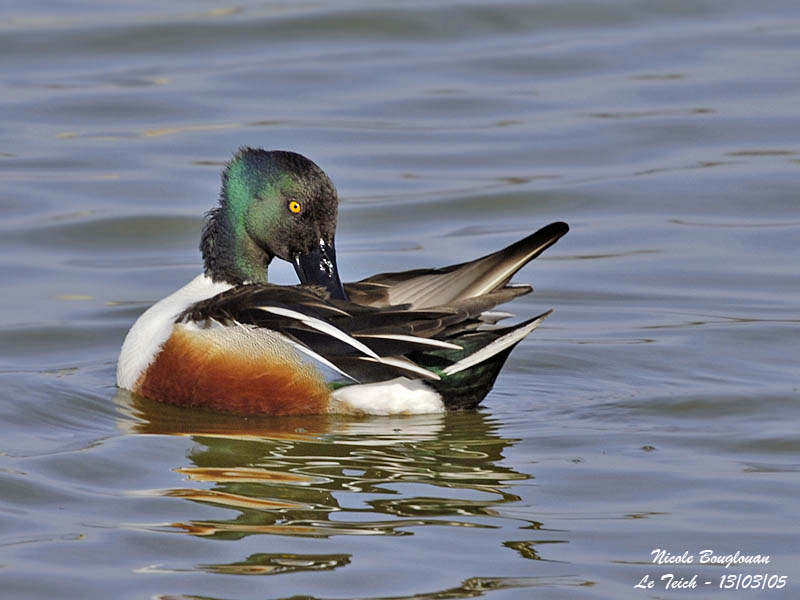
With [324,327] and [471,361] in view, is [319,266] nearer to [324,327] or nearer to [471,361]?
[324,327]

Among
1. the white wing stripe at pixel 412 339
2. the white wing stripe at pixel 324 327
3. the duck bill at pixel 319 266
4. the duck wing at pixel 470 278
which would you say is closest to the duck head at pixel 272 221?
the duck bill at pixel 319 266

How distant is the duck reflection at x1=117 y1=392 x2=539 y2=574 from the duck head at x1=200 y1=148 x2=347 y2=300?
696 millimetres

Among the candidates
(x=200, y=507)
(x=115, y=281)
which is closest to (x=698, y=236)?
(x=115, y=281)

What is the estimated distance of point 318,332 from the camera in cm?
612

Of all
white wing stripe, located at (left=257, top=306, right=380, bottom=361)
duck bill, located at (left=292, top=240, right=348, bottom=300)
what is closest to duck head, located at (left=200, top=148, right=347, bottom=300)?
duck bill, located at (left=292, top=240, right=348, bottom=300)

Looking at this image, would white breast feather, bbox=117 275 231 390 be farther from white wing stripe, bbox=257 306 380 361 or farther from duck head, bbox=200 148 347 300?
white wing stripe, bbox=257 306 380 361

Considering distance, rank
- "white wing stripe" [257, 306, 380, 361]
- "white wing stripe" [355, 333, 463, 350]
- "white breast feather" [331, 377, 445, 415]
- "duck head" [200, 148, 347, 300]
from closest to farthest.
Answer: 1. "white wing stripe" [355, 333, 463, 350]
2. "white wing stripe" [257, 306, 380, 361]
3. "white breast feather" [331, 377, 445, 415]
4. "duck head" [200, 148, 347, 300]

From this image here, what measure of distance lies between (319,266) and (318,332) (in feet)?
2.02

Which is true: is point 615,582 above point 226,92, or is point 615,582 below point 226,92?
below

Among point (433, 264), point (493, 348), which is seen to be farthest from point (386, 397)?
point (433, 264)

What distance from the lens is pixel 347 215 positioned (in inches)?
386

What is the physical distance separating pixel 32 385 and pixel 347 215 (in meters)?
3.43

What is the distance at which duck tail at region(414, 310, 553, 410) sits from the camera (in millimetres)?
6062

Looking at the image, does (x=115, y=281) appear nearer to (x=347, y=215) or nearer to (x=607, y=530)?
(x=347, y=215)
